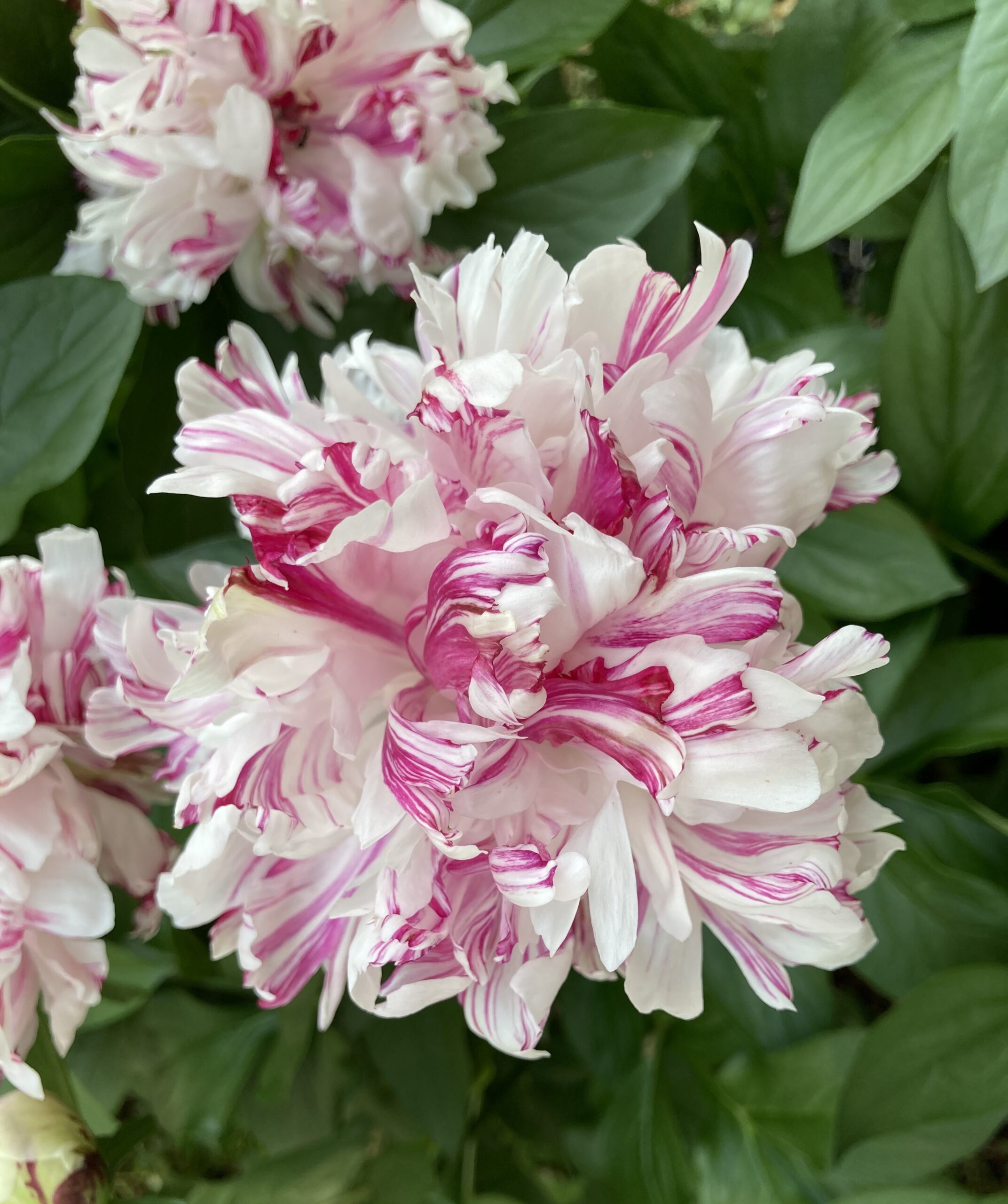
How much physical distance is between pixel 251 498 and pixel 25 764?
5.1 inches

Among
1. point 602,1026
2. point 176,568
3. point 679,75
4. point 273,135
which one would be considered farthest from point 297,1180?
point 679,75

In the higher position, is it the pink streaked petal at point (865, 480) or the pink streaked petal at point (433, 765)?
the pink streaked petal at point (865, 480)

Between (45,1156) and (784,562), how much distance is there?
37 cm

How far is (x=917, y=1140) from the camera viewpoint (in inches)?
16.0

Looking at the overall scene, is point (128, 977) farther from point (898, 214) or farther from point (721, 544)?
point (898, 214)

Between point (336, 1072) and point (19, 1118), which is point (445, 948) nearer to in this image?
point (19, 1118)

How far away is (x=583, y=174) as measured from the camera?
428 mm

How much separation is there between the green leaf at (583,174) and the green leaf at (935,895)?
29 cm

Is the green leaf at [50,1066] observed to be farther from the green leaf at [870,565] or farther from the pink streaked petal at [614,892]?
the green leaf at [870,565]

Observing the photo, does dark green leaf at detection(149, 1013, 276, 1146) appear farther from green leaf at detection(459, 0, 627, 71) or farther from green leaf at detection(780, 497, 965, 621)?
green leaf at detection(459, 0, 627, 71)

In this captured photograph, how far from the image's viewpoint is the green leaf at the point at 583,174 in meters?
0.41

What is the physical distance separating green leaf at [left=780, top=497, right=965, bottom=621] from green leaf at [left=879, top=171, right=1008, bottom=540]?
3 cm

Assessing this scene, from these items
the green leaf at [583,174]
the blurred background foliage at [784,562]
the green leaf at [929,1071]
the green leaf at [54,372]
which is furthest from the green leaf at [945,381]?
the green leaf at [54,372]

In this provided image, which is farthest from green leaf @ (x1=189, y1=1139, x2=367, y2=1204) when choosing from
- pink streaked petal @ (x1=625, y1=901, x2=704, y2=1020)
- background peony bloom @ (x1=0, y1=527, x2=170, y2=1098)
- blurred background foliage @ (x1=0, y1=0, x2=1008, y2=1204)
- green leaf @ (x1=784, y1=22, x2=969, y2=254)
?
green leaf @ (x1=784, y1=22, x2=969, y2=254)
